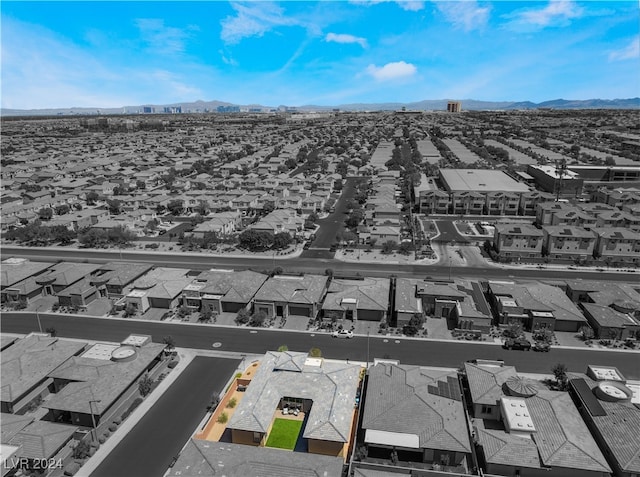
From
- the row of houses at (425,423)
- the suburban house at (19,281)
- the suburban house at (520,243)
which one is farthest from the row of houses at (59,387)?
the suburban house at (520,243)

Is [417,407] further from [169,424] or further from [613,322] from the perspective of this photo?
[613,322]

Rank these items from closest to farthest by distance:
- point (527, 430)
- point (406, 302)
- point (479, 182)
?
point (527, 430) < point (406, 302) < point (479, 182)

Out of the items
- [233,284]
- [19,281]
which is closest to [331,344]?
[233,284]

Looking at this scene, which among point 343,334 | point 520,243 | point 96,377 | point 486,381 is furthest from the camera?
point 520,243

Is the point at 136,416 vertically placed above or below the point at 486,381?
below

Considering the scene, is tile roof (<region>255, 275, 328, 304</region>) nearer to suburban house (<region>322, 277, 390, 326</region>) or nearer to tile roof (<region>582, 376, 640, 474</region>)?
suburban house (<region>322, 277, 390, 326</region>)

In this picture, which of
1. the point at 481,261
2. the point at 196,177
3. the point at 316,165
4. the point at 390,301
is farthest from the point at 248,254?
the point at 316,165

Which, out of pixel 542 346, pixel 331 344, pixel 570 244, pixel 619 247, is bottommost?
pixel 331 344

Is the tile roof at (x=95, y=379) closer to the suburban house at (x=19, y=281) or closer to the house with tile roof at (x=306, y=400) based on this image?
the house with tile roof at (x=306, y=400)

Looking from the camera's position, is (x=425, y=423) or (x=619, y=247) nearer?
(x=425, y=423)
